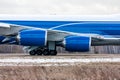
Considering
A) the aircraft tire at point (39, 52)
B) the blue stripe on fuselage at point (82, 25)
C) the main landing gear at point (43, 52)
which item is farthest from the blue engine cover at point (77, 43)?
the aircraft tire at point (39, 52)

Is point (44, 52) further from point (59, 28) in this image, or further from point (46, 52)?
point (59, 28)

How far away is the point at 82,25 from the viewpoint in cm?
3381

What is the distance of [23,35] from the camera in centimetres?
3169

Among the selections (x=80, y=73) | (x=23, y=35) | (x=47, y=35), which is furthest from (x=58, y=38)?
(x=80, y=73)

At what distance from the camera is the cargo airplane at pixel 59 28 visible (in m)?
33.0

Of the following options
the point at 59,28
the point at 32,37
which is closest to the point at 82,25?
the point at 59,28

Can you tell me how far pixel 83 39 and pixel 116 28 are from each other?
10.5 ft

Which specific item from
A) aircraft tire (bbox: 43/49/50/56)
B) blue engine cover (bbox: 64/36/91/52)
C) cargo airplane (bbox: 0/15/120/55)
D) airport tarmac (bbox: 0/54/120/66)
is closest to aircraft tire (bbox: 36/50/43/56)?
cargo airplane (bbox: 0/15/120/55)

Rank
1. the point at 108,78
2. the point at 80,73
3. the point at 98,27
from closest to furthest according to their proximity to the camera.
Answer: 1. the point at 108,78
2. the point at 80,73
3. the point at 98,27

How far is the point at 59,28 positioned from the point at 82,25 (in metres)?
1.80

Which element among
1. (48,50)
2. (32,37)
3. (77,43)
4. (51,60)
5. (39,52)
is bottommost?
(39,52)

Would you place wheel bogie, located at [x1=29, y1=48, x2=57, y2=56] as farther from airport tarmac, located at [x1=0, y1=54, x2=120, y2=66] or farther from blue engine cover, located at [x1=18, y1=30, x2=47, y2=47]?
airport tarmac, located at [x1=0, y1=54, x2=120, y2=66]
